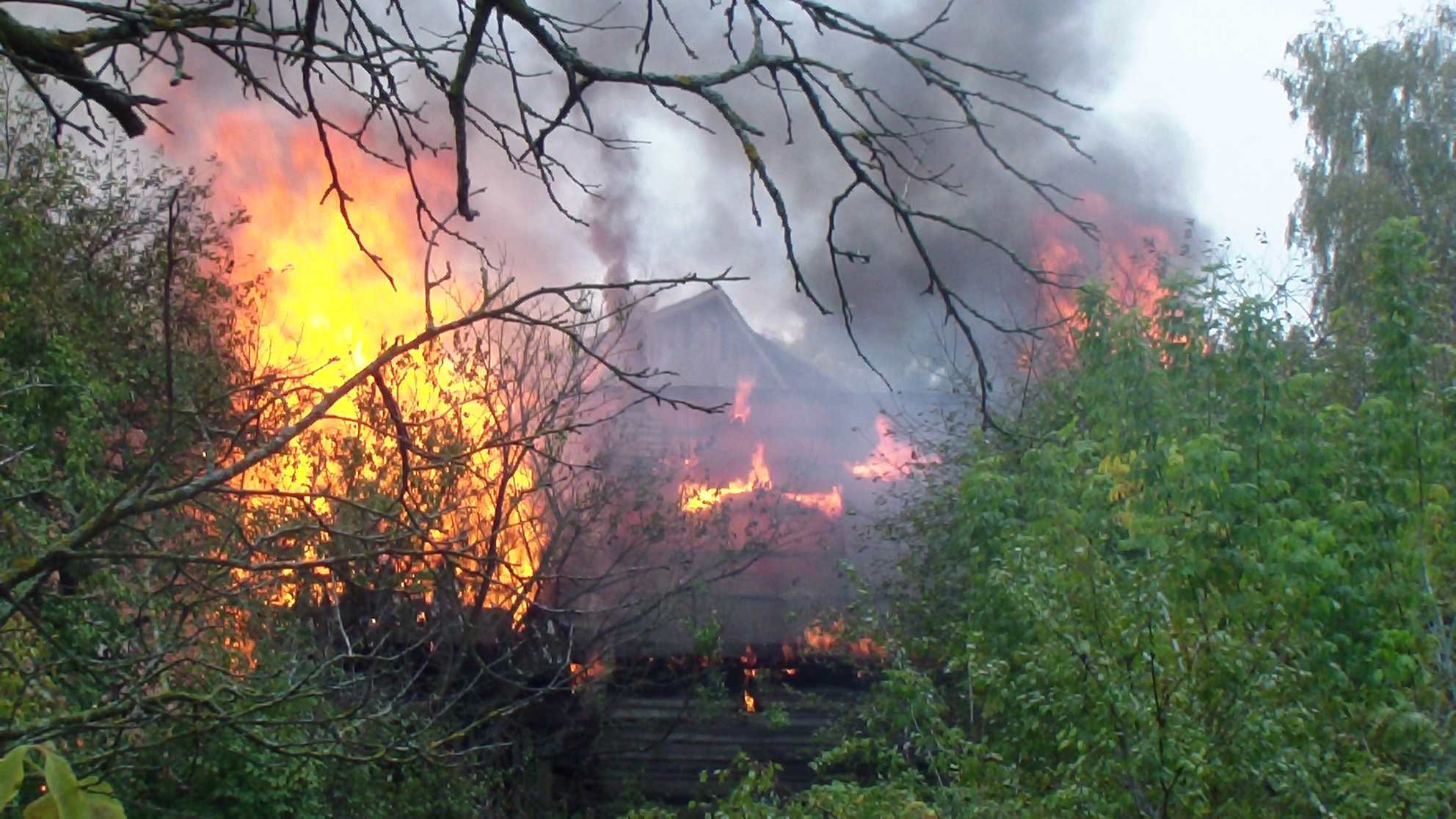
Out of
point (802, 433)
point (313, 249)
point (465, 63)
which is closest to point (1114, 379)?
point (465, 63)

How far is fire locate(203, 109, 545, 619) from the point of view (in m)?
10.4

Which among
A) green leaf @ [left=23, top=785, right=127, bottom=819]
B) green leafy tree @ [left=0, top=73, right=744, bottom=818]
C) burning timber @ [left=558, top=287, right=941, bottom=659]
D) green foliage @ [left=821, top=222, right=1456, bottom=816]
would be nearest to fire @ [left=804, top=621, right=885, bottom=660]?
burning timber @ [left=558, top=287, right=941, bottom=659]

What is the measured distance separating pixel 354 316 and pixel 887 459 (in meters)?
6.08

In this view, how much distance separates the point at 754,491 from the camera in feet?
45.9

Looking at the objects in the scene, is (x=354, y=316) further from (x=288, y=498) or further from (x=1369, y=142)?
(x=1369, y=142)

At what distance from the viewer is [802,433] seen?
17.4 meters

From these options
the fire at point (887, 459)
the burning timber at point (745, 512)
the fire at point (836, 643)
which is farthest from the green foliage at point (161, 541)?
the fire at point (887, 459)

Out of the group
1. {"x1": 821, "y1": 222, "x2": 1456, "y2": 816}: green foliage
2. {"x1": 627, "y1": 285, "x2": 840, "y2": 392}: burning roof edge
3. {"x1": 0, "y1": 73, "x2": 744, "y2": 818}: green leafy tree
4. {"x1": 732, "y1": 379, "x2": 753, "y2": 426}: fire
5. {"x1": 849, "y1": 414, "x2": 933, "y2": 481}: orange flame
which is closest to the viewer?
{"x1": 821, "y1": 222, "x2": 1456, "y2": 816}: green foliage

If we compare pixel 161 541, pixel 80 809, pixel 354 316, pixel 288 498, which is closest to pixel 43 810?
pixel 80 809

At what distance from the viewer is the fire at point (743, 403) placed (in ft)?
57.1

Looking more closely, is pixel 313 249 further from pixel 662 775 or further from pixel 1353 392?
pixel 1353 392

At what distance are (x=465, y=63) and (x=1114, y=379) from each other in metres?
6.64

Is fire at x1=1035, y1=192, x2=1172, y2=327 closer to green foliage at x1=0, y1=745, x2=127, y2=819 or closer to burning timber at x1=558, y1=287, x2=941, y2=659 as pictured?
burning timber at x1=558, y1=287, x2=941, y2=659

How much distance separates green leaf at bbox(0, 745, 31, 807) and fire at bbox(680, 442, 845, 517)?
11.6m
